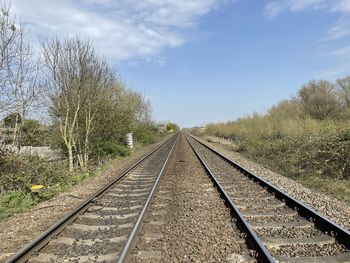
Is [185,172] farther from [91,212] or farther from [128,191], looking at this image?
[91,212]

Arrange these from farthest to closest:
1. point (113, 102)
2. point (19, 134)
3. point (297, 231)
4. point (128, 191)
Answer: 1. point (113, 102)
2. point (19, 134)
3. point (128, 191)
4. point (297, 231)

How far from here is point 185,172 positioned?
1521cm

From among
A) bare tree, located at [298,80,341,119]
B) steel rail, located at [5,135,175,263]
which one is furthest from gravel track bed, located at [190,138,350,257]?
bare tree, located at [298,80,341,119]

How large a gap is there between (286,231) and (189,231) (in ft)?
5.63

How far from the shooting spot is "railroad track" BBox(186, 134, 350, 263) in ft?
16.9

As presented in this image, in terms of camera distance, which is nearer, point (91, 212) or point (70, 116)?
point (91, 212)

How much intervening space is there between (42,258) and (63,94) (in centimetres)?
1608

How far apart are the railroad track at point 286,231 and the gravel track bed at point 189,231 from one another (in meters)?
0.31

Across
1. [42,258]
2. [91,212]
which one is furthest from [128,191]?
[42,258]

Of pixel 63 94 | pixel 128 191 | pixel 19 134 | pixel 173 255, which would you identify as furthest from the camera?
pixel 63 94

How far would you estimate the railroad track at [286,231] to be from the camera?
516 centimetres

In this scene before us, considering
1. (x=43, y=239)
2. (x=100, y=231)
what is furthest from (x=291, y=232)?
(x=43, y=239)

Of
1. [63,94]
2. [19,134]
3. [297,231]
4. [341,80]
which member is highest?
[341,80]

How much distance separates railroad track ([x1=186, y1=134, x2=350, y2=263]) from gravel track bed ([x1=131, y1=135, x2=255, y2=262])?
1.01ft
